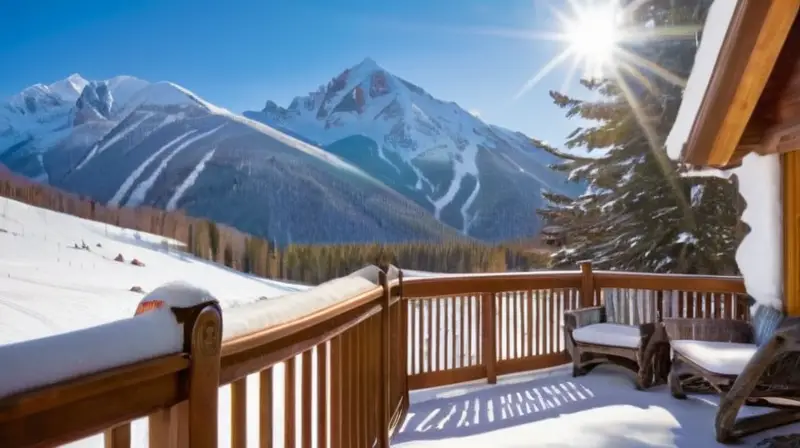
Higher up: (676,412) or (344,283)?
(344,283)

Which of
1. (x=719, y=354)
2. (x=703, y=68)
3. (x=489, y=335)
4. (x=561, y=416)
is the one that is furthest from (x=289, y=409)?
(x=703, y=68)

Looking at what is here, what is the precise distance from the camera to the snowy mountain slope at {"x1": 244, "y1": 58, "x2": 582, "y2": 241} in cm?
5816

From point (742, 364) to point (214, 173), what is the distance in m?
48.1

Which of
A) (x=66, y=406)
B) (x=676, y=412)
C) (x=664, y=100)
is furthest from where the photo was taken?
(x=664, y=100)

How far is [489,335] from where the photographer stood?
5.29 m

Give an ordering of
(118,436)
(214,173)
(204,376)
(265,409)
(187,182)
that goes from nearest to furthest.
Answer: (118,436) < (204,376) < (265,409) < (187,182) < (214,173)

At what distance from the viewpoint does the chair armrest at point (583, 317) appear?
214 inches

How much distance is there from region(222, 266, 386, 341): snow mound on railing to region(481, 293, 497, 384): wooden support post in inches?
111

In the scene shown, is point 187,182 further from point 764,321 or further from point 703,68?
point 764,321

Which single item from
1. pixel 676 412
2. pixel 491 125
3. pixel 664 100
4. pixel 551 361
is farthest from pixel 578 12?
pixel 491 125

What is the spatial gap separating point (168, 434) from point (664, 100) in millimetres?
10677

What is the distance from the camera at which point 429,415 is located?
4.34m

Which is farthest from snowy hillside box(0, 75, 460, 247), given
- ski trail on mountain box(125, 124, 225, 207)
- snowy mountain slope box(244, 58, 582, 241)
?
snowy mountain slope box(244, 58, 582, 241)

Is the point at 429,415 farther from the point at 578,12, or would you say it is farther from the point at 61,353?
the point at 578,12
